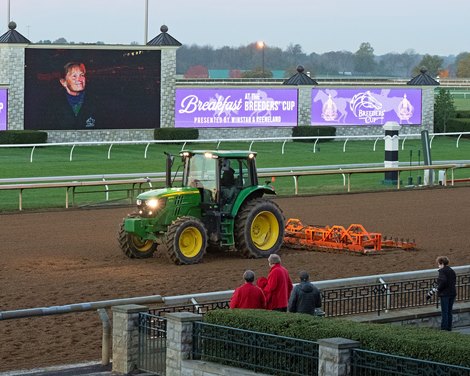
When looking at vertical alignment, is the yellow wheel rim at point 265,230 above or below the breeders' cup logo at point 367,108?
below

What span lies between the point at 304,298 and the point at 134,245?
744 cm

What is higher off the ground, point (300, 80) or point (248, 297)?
point (300, 80)

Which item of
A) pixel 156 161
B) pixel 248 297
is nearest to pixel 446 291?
pixel 248 297

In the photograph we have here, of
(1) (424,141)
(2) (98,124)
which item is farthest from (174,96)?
(1) (424,141)

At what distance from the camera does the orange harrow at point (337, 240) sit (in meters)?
20.6

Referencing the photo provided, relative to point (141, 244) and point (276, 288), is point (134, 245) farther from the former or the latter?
point (276, 288)

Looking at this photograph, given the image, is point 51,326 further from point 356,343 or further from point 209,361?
point 356,343

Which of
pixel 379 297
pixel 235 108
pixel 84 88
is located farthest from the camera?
pixel 235 108

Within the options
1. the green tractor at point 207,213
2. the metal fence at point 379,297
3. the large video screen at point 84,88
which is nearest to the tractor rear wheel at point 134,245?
the green tractor at point 207,213

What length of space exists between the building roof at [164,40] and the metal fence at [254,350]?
32.4 meters

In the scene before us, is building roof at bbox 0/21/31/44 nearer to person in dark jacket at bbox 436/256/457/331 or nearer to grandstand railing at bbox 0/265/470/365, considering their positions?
grandstand railing at bbox 0/265/470/365

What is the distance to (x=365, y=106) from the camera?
49.2 meters

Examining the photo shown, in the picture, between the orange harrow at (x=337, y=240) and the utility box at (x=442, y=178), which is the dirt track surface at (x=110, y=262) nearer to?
the orange harrow at (x=337, y=240)

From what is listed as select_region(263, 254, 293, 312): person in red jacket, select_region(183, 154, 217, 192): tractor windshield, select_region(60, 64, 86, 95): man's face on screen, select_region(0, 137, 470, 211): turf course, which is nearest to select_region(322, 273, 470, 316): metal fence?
select_region(263, 254, 293, 312): person in red jacket
